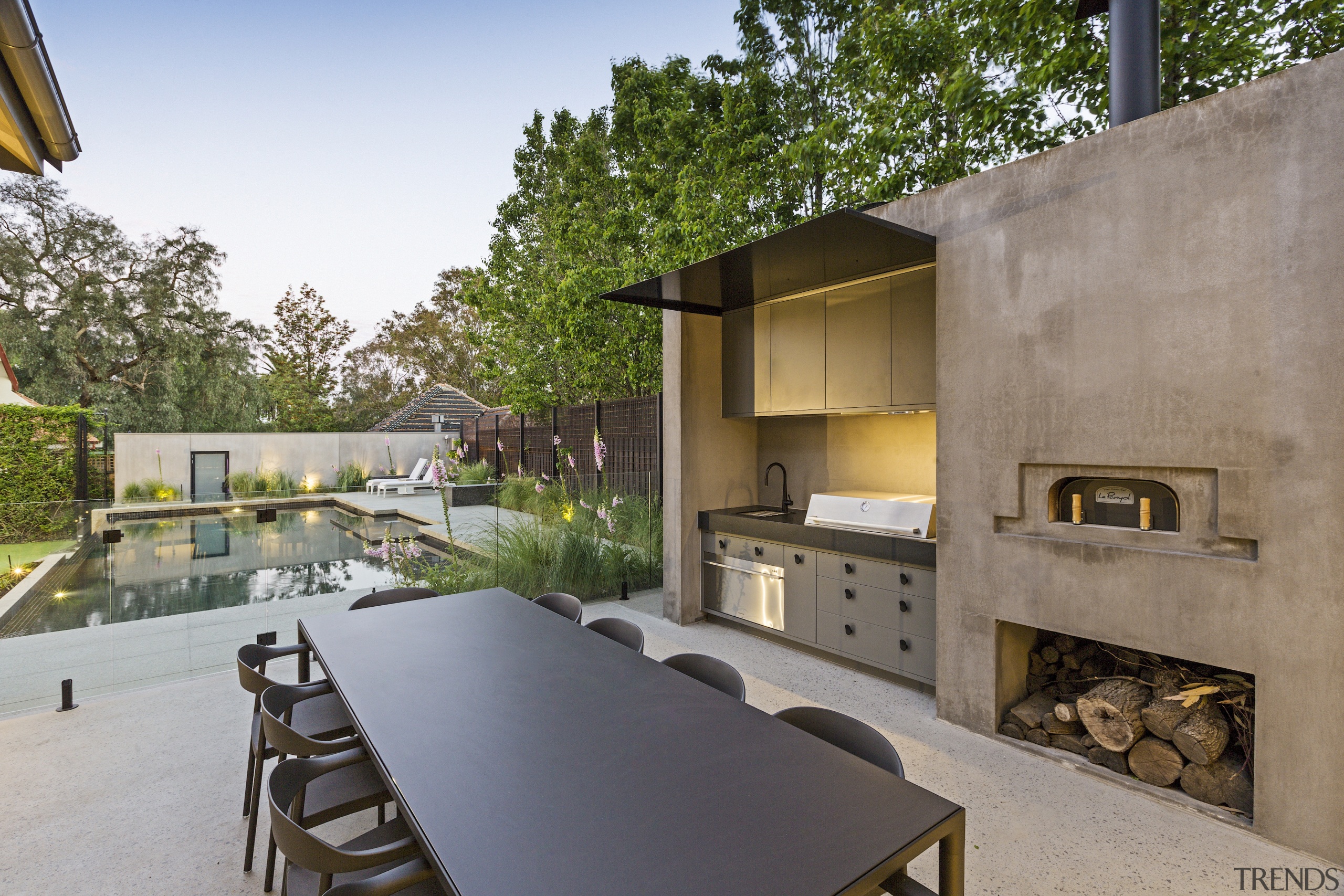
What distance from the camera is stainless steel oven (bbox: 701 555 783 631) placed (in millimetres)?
4293

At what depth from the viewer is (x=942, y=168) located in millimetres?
6230

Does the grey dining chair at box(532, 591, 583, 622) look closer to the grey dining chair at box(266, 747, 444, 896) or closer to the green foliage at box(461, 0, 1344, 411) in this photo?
the grey dining chair at box(266, 747, 444, 896)

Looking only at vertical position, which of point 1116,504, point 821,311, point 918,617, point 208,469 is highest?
point 821,311

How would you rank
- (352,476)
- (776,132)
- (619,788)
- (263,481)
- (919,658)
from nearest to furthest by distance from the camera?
(619,788) → (919,658) → (776,132) → (263,481) → (352,476)

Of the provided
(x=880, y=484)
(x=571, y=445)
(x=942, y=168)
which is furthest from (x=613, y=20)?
(x=880, y=484)

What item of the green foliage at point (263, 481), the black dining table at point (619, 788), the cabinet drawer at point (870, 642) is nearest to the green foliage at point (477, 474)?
the green foliage at point (263, 481)

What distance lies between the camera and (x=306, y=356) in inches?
847

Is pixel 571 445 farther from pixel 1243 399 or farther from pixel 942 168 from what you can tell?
pixel 1243 399

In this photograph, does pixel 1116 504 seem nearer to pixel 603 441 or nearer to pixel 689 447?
pixel 689 447

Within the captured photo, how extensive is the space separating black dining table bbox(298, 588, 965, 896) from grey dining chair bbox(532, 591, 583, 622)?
0.79m

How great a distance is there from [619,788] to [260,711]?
5.36 ft

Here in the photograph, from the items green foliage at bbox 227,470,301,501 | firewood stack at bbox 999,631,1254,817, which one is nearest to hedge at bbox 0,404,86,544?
green foliage at bbox 227,470,301,501

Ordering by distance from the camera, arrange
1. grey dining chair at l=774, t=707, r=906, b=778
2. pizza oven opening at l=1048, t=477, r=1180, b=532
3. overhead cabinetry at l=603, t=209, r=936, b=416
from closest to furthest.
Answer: grey dining chair at l=774, t=707, r=906, b=778 < pizza oven opening at l=1048, t=477, r=1180, b=532 < overhead cabinetry at l=603, t=209, r=936, b=416
